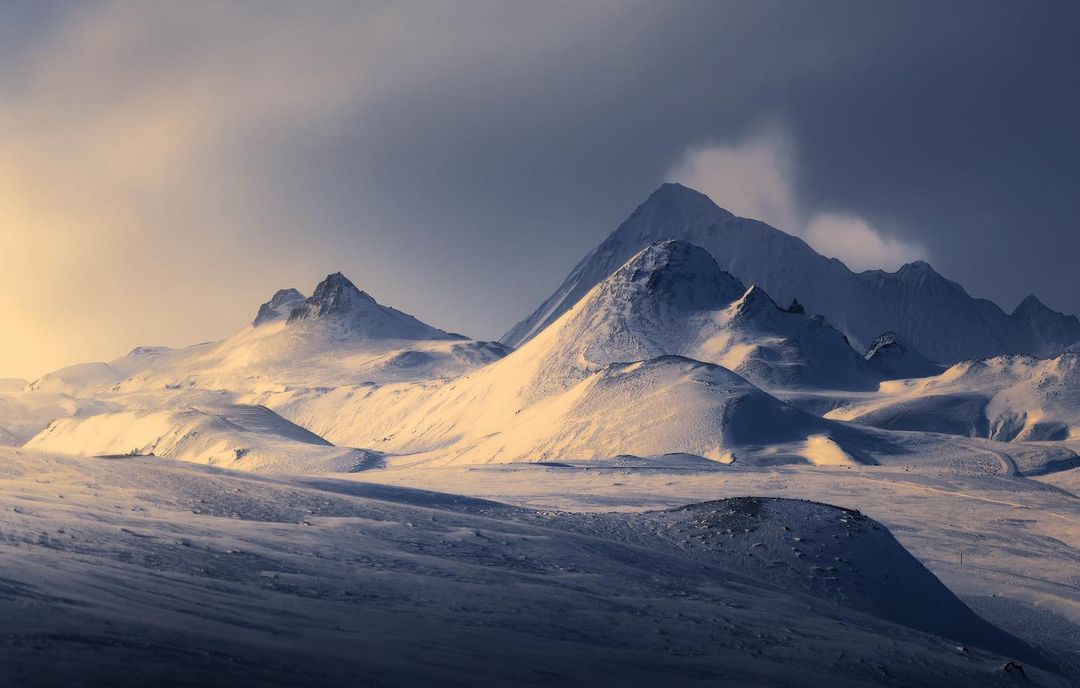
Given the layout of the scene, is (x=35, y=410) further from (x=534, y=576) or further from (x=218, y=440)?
(x=534, y=576)

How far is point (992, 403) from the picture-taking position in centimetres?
11756

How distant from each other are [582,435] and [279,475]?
50832mm

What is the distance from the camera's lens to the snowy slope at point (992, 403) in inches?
4272

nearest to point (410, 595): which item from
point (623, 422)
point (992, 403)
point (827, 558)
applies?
point (827, 558)

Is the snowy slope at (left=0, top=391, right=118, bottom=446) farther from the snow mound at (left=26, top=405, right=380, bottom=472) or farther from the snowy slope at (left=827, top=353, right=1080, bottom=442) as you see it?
the snowy slope at (left=827, top=353, right=1080, bottom=442)

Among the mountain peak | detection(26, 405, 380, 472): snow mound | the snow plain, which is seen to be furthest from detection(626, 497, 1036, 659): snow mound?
the mountain peak

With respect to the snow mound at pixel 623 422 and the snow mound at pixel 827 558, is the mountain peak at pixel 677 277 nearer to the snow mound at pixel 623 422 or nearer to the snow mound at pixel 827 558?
the snow mound at pixel 623 422

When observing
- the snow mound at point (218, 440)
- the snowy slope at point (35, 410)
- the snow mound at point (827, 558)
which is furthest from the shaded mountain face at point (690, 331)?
A: the snow mound at point (827, 558)

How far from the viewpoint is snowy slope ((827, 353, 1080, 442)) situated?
10850cm

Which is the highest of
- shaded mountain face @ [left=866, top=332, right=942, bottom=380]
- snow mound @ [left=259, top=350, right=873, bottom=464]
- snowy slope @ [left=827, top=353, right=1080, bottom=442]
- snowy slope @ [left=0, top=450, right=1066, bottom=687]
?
shaded mountain face @ [left=866, top=332, right=942, bottom=380]

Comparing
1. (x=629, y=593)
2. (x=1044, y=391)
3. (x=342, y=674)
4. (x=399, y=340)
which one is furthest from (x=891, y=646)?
(x=399, y=340)

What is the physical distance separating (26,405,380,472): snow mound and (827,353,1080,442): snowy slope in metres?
57.5

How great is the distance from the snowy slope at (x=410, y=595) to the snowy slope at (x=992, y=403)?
88.7 metres

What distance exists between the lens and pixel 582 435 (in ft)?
252
